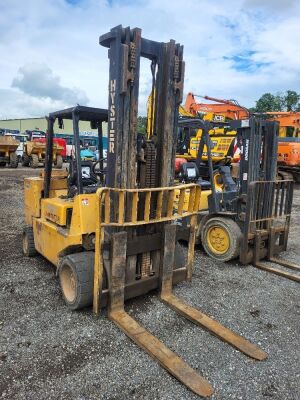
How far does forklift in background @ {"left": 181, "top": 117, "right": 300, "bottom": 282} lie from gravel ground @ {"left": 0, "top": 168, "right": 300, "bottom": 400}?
725 mm

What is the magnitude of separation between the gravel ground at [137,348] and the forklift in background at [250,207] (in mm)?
725

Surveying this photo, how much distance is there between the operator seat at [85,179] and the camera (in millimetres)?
4594

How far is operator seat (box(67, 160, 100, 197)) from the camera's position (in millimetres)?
4594

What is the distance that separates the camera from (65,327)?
360 cm

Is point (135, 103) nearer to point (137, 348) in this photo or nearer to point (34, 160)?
point (137, 348)

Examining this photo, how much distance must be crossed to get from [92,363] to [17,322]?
107 cm

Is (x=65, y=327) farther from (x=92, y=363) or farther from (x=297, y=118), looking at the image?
(x=297, y=118)

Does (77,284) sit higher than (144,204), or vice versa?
(144,204)

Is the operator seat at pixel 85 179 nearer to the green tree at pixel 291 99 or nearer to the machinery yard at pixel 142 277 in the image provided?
the machinery yard at pixel 142 277

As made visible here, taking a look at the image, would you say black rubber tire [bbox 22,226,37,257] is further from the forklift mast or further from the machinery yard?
the forklift mast

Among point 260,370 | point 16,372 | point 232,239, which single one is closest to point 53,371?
point 16,372

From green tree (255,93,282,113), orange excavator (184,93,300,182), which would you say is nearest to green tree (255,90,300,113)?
green tree (255,93,282,113)

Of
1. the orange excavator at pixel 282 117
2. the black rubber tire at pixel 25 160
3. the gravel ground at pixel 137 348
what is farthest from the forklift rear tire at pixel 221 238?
the black rubber tire at pixel 25 160

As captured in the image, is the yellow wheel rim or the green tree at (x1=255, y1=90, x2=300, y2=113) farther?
the green tree at (x1=255, y1=90, x2=300, y2=113)
